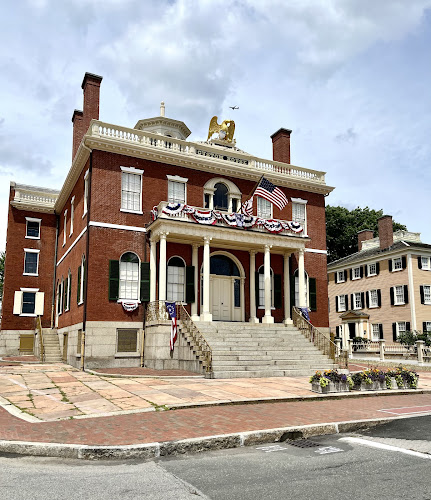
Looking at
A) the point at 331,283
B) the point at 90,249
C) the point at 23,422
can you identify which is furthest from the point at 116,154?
the point at 331,283

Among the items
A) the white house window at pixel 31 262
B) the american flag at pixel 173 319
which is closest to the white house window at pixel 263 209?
the american flag at pixel 173 319

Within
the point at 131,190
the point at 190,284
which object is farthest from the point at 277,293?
the point at 131,190

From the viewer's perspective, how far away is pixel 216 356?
57.7 ft

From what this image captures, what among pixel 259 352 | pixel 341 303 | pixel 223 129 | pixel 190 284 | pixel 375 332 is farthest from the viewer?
pixel 341 303

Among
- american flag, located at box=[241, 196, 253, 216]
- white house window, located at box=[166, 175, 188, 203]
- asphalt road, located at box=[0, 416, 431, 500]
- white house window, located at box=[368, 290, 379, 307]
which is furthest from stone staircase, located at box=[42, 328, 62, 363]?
white house window, located at box=[368, 290, 379, 307]

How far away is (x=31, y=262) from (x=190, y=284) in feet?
42.0

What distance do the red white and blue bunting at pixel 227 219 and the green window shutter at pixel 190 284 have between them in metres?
2.50

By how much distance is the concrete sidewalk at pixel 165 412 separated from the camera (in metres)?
7.11

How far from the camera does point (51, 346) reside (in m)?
26.3

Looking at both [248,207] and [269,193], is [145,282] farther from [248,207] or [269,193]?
[269,193]

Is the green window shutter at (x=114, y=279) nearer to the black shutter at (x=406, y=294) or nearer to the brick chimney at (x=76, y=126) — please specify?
the brick chimney at (x=76, y=126)

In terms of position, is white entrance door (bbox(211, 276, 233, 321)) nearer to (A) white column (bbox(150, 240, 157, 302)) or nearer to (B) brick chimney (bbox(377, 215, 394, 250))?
(A) white column (bbox(150, 240, 157, 302))

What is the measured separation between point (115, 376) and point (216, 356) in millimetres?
3726

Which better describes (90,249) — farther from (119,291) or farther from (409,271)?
(409,271)
